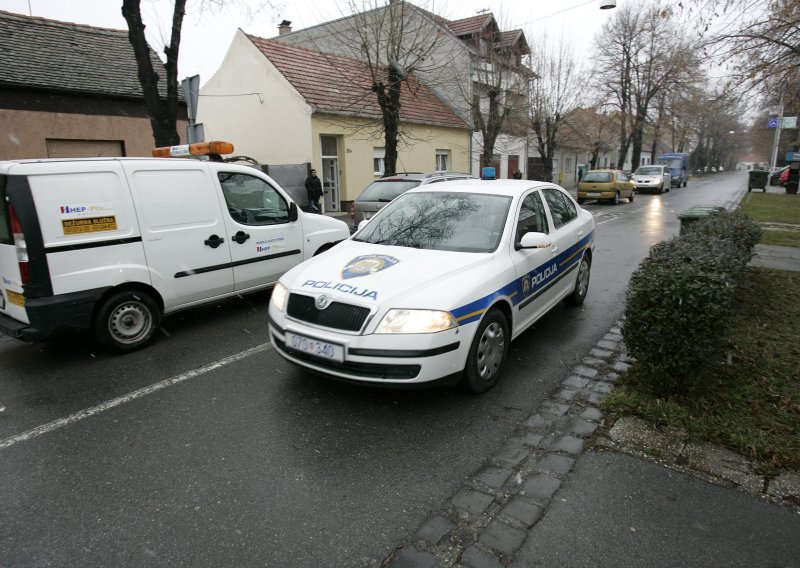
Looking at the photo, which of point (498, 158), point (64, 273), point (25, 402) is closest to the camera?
point (25, 402)

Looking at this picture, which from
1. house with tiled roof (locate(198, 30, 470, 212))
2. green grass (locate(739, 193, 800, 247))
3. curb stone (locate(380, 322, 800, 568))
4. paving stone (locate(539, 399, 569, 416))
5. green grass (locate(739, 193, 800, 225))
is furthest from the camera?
house with tiled roof (locate(198, 30, 470, 212))

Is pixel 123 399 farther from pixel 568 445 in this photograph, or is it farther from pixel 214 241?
pixel 568 445

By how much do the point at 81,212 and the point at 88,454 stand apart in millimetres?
2504

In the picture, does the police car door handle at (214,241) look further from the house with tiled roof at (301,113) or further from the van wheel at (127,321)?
the house with tiled roof at (301,113)

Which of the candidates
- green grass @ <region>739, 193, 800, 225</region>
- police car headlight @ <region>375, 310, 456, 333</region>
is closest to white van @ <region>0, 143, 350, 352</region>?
police car headlight @ <region>375, 310, 456, 333</region>

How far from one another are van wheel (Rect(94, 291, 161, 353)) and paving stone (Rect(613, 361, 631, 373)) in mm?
4749

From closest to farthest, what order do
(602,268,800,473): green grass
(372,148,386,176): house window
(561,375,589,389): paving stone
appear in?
(602,268,800,473): green grass < (561,375,589,389): paving stone < (372,148,386,176): house window

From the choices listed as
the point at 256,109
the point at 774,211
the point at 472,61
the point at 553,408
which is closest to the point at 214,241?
the point at 553,408

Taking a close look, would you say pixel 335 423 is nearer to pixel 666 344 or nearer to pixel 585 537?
pixel 585 537

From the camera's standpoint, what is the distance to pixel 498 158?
101ft

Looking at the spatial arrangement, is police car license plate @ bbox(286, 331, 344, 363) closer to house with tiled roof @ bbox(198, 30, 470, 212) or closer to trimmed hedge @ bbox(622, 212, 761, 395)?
trimmed hedge @ bbox(622, 212, 761, 395)

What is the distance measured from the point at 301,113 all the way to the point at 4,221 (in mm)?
14534

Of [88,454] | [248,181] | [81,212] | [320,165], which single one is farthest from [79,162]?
[320,165]

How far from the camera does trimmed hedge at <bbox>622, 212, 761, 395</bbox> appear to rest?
3.65 metres
